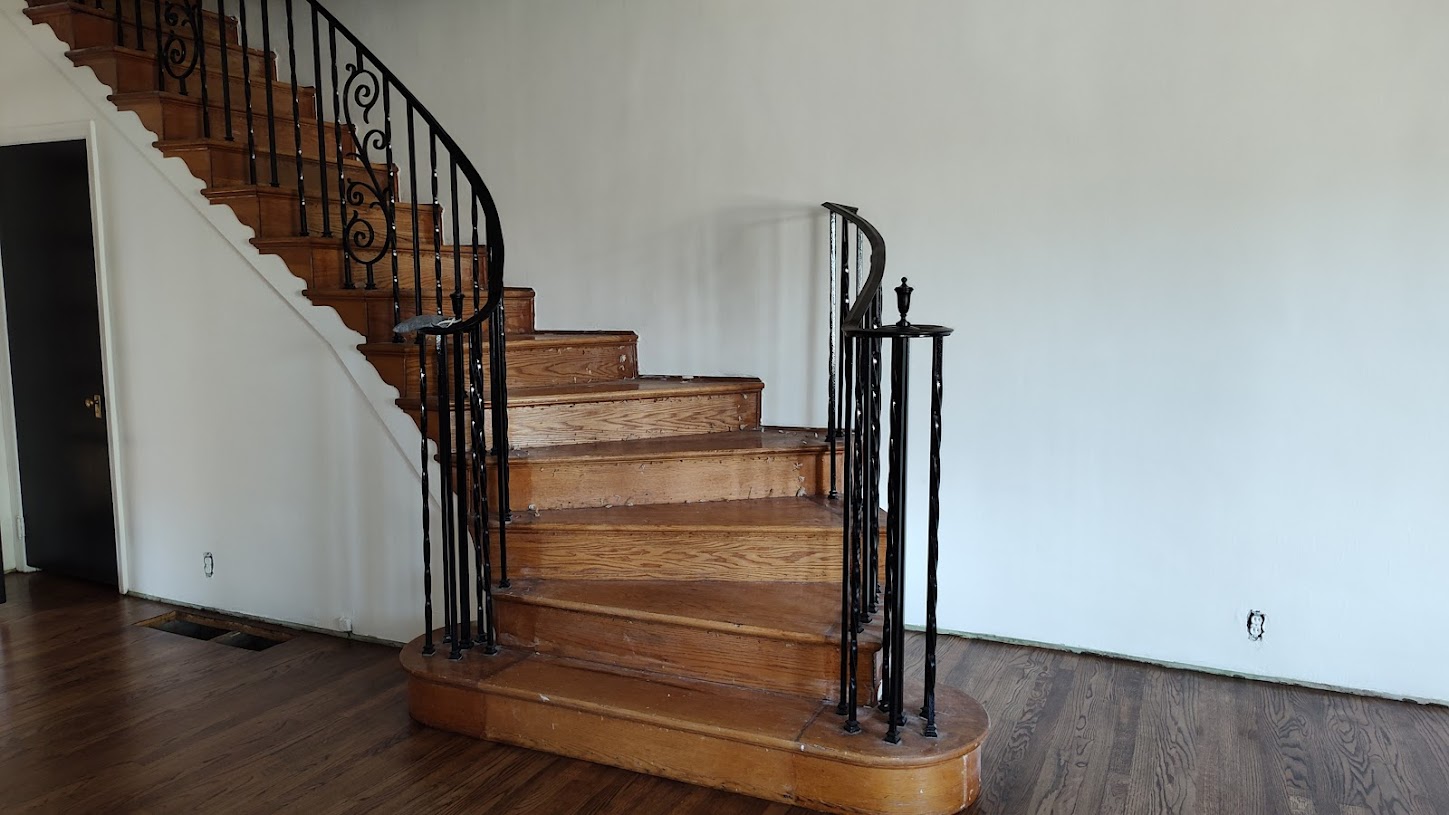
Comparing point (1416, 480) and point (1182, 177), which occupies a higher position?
point (1182, 177)

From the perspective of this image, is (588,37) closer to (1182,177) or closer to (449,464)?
(449,464)

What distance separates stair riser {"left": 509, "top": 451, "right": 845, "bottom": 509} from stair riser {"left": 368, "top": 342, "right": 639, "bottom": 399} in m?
0.58

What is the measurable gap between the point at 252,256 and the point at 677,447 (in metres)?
1.86

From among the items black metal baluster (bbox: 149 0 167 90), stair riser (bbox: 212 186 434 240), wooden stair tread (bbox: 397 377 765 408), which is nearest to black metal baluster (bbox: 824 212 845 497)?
wooden stair tread (bbox: 397 377 765 408)

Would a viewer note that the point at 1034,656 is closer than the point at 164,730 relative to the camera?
No

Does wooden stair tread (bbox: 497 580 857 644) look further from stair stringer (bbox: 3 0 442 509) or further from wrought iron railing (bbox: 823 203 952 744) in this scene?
stair stringer (bbox: 3 0 442 509)

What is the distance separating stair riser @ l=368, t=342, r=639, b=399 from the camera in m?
3.53

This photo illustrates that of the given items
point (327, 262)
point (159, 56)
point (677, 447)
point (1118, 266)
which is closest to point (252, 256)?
point (327, 262)

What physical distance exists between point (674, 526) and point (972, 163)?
1.72 metres

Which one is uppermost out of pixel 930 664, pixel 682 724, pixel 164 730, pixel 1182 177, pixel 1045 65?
pixel 1045 65

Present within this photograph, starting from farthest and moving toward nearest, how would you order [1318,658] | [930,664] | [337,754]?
[1318,658], [337,754], [930,664]

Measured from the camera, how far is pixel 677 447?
3.47 m

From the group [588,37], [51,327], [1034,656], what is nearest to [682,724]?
[1034,656]

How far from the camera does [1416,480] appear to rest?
10.2ft
